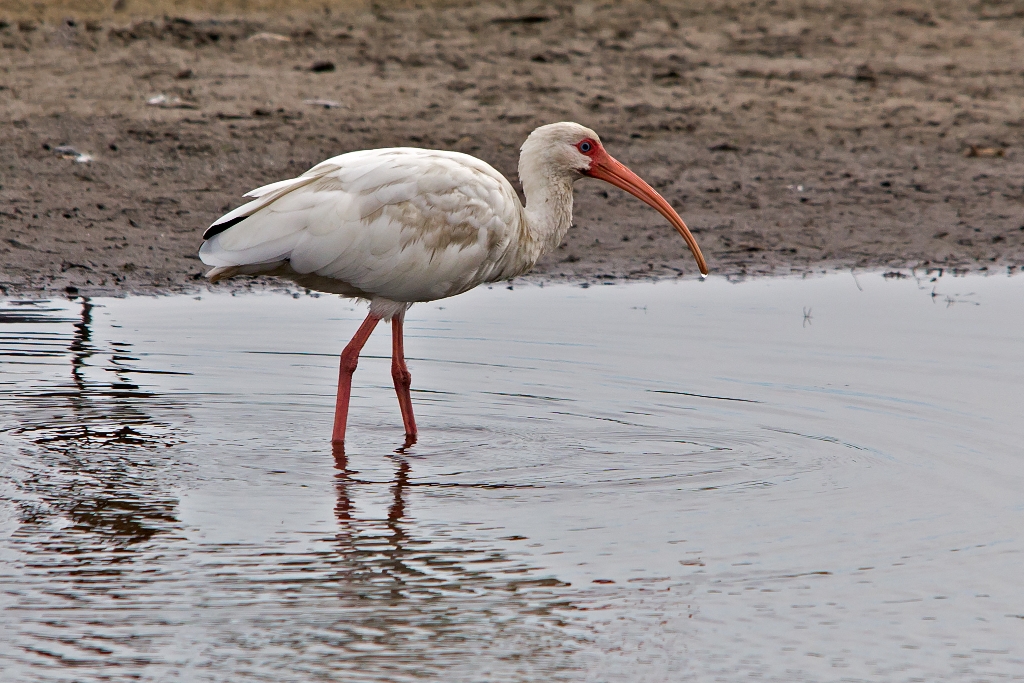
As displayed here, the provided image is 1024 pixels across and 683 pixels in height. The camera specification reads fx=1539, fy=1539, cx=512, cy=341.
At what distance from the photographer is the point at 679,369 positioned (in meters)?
8.36

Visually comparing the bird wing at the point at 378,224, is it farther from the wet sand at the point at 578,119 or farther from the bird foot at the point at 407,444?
the wet sand at the point at 578,119

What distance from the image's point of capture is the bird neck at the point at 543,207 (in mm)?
7734

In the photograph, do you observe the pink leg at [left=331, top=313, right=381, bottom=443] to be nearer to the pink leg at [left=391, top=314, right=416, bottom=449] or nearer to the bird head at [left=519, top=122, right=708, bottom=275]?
the pink leg at [left=391, top=314, right=416, bottom=449]

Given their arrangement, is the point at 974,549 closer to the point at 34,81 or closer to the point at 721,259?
the point at 721,259

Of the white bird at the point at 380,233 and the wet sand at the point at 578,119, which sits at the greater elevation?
the wet sand at the point at 578,119

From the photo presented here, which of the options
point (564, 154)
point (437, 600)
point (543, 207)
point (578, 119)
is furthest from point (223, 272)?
point (578, 119)

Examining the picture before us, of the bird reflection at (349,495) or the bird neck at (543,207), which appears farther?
the bird neck at (543,207)

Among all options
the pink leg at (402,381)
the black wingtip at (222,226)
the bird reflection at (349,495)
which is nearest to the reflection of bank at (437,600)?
the bird reflection at (349,495)

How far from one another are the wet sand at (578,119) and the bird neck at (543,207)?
3277 millimetres

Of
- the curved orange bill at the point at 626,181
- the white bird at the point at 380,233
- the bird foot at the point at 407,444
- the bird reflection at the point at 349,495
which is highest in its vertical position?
the curved orange bill at the point at 626,181

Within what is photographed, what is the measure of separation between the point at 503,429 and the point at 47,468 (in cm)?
207

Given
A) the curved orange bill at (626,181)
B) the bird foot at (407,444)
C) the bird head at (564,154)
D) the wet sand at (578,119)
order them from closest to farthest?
the bird foot at (407,444), the bird head at (564,154), the curved orange bill at (626,181), the wet sand at (578,119)

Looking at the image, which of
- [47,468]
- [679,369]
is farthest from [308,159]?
[47,468]

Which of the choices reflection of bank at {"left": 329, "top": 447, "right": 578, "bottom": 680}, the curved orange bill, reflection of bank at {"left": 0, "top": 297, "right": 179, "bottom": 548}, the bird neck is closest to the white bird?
the bird neck
